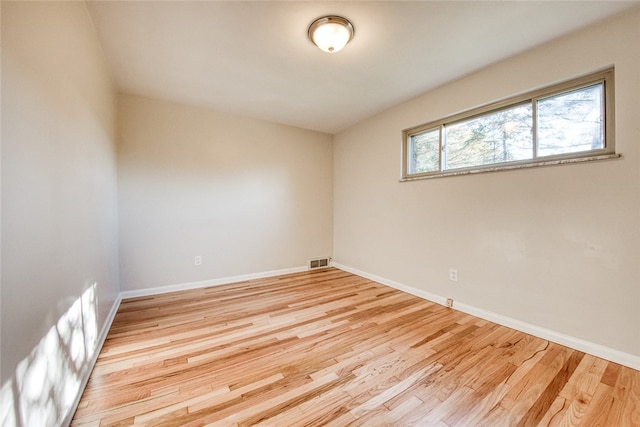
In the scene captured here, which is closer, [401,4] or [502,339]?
[401,4]

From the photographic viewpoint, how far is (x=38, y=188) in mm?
963

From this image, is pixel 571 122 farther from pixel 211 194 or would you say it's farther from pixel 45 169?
pixel 211 194

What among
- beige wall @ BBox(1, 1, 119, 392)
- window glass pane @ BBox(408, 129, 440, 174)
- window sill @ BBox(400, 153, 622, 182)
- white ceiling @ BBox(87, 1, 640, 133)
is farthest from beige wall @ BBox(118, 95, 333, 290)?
window sill @ BBox(400, 153, 622, 182)

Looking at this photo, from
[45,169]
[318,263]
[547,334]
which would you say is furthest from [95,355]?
[547,334]

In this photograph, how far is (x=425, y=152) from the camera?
115 inches

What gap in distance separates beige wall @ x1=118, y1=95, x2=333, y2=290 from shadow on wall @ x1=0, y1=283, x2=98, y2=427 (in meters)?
1.44

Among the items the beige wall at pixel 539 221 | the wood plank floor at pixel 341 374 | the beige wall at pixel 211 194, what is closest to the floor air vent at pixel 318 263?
the beige wall at pixel 211 194

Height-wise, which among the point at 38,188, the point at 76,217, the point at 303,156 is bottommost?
the point at 76,217

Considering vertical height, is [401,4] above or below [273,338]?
above

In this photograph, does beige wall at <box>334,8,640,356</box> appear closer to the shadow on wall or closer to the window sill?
the window sill

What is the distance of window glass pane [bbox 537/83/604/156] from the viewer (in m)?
1.75

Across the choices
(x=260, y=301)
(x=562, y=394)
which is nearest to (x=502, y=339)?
(x=562, y=394)

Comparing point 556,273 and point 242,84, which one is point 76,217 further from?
point 556,273

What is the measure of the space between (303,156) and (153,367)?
322cm
